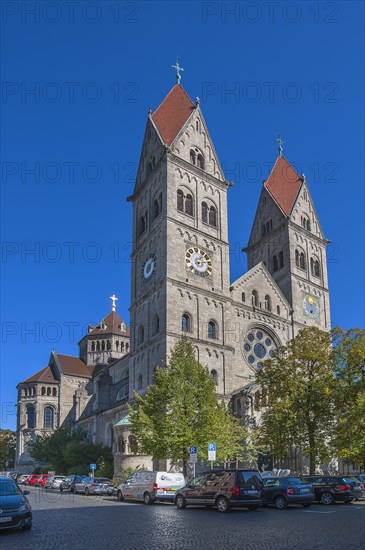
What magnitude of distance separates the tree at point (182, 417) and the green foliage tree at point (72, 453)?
1465 cm

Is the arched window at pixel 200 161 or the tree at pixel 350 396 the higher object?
the arched window at pixel 200 161

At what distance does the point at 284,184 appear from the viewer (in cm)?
6219

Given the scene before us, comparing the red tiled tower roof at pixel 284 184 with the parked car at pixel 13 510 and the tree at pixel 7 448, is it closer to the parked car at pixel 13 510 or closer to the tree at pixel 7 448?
the parked car at pixel 13 510

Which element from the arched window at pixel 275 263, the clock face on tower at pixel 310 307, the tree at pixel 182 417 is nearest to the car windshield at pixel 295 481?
the tree at pixel 182 417

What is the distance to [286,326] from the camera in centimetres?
5238

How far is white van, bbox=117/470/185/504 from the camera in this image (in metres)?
26.7

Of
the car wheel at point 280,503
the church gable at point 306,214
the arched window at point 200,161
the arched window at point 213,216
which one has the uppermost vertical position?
the arched window at point 200,161

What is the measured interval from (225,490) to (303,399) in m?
12.9

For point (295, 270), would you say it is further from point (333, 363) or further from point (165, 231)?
point (333, 363)

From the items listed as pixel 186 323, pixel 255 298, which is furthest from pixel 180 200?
pixel 255 298

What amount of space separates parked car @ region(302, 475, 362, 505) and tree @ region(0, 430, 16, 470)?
7717 cm

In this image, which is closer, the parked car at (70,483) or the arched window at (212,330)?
the parked car at (70,483)

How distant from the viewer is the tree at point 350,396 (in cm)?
3077

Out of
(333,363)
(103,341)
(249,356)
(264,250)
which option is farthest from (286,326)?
(103,341)
